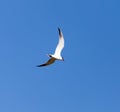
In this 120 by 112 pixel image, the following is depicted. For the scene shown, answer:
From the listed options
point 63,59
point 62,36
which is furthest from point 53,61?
point 62,36

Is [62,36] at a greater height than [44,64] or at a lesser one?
greater

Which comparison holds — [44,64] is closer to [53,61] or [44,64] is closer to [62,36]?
[53,61]

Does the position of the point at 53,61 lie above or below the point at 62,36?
below

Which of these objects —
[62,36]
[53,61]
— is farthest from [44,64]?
[62,36]

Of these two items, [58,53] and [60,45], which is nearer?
[58,53]

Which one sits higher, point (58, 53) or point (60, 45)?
point (60, 45)

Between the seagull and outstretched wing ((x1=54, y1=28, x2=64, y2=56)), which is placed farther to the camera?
outstretched wing ((x1=54, y1=28, x2=64, y2=56))

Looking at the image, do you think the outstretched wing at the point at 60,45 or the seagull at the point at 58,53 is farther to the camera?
the outstretched wing at the point at 60,45

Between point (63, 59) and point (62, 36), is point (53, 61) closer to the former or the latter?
point (63, 59)
